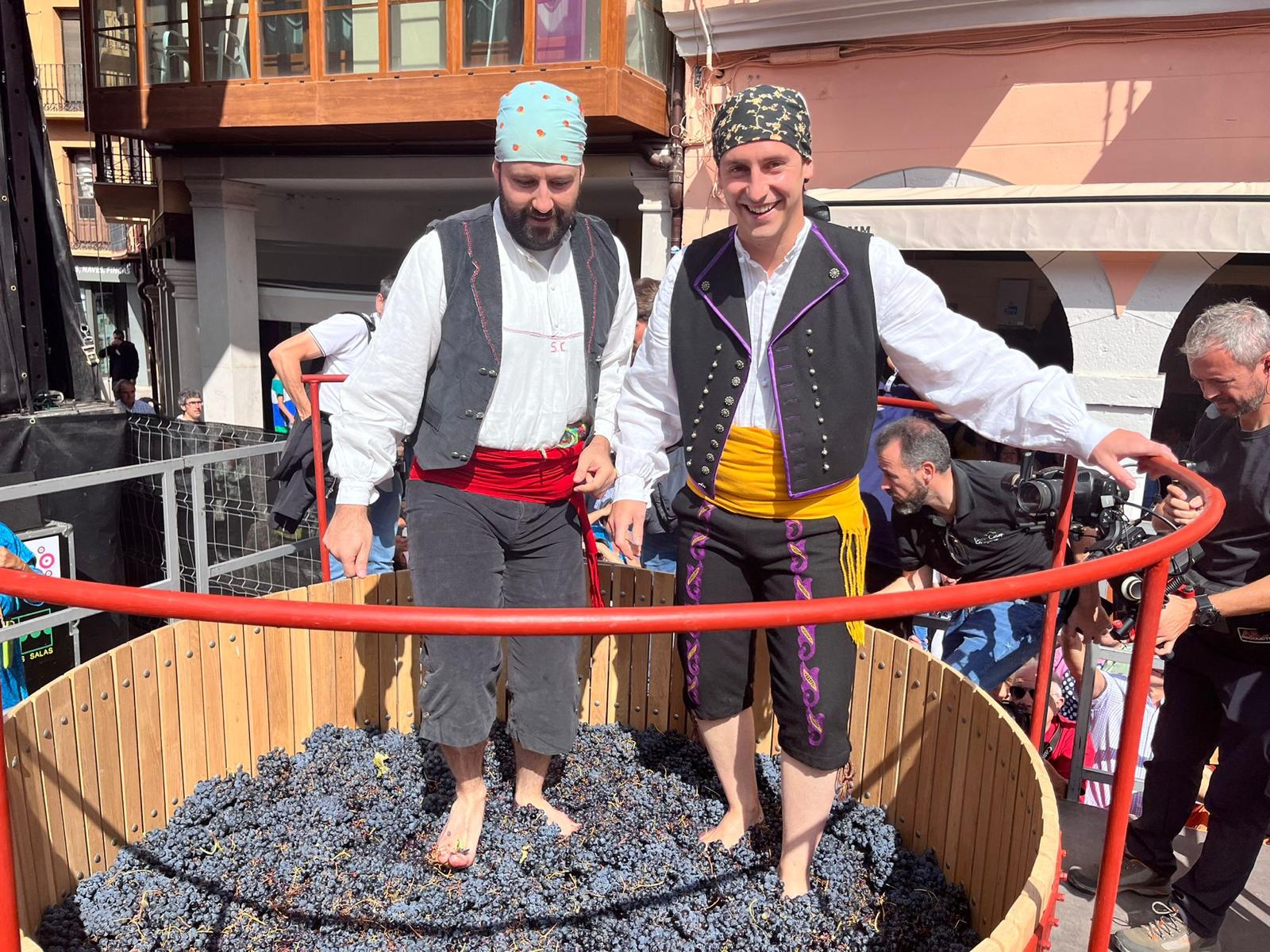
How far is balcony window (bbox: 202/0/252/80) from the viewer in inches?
375

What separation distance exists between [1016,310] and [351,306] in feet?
24.4

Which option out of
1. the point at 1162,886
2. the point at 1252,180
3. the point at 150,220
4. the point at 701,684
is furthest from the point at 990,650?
the point at 150,220

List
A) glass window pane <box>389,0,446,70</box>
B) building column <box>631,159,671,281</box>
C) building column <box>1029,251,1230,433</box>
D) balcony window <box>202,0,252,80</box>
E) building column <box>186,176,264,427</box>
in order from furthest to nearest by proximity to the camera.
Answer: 1. building column <box>186,176,264,427</box>
2. balcony window <box>202,0,252,80</box>
3. building column <box>631,159,671,281</box>
4. glass window pane <box>389,0,446,70</box>
5. building column <box>1029,251,1230,433</box>

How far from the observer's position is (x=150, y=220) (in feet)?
41.4

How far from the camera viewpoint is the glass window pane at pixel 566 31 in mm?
8016

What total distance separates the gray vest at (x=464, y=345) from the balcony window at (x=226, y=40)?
8618 millimetres

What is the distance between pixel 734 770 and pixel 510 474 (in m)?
1.04

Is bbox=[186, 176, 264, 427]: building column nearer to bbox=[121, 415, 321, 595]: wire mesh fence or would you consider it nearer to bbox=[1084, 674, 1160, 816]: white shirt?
bbox=[121, 415, 321, 595]: wire mesh fence

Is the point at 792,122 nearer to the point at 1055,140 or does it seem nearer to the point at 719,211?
the point at 1055,140

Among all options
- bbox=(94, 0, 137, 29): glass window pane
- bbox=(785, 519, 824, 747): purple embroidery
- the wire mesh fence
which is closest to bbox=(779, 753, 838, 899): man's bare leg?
bbox=(785, 519, 824, 747): purple embroidery

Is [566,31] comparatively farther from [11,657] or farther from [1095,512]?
[1095,512]

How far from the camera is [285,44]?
30.6 ft

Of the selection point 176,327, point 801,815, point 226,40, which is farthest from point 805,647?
point 176,327

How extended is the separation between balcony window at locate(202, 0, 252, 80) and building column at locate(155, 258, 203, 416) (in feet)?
8.59
